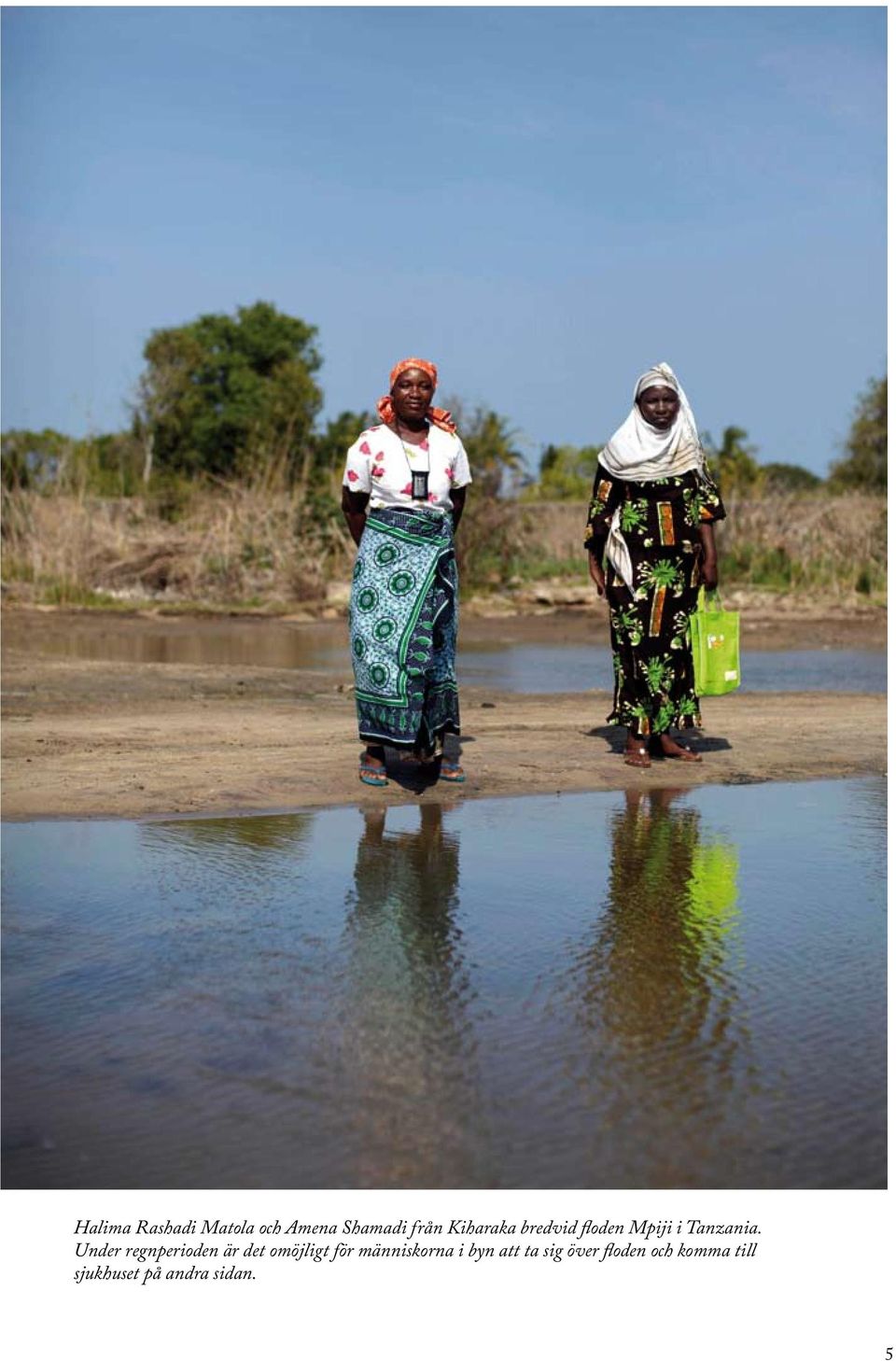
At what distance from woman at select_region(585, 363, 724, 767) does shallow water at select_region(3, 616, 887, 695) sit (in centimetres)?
421

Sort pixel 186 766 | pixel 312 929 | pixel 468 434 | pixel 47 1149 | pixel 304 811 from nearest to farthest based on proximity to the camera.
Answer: pixel 47 1149 < pixel 312 929 < pixel 304 811 < pixel 186 766 < pixel 468 434

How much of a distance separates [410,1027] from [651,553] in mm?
4417

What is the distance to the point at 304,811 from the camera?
22.9ft

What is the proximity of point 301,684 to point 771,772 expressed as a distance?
5157 millimetres

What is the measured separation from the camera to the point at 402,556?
7.34m

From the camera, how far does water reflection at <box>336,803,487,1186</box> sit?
3.40 meters

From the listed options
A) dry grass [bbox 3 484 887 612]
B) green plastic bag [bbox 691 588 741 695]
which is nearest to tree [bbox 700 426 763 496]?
dry grass [bbox 3 484 887 612]

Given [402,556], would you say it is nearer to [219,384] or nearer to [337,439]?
[337,439]

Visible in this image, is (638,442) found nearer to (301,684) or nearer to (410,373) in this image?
(410,373)

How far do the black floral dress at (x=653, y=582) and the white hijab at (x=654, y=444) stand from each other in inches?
2.3

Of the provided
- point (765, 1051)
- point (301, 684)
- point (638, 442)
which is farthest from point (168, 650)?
point (765, 1051)

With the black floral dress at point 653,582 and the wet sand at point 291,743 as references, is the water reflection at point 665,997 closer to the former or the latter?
the wet sand at point 291,743
